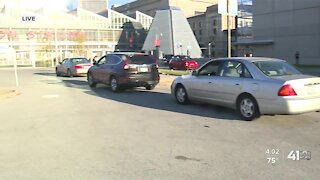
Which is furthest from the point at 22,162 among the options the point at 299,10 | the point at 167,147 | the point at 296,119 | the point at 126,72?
the point at 299,10

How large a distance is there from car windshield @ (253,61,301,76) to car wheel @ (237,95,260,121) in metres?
0.72

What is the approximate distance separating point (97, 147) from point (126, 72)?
8713 millimetres

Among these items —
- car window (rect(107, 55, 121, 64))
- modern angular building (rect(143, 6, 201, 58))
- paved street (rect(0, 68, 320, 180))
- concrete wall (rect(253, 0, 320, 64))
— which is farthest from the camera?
modern angular building (rect(143, 6, 201, 58))

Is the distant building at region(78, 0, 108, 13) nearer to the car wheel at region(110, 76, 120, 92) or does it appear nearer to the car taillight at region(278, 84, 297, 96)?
the car wheel at region(110, 76, 120, 92)

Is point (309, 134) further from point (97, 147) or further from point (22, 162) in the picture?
point (22, 162)

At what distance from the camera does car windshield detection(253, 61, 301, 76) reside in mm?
9156

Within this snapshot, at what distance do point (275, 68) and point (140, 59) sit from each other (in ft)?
24.2

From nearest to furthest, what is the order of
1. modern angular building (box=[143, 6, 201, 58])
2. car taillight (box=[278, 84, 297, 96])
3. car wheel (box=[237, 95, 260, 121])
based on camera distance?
car taillight (box=[278, 84, 297, 96])
car wheel (box=[237, 95, 260, 121])
modern angular building (box=[143, 6, 201, 58])

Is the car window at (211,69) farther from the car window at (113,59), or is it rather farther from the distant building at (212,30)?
the distant building at (212,30)

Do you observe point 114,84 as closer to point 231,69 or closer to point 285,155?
point 231,69

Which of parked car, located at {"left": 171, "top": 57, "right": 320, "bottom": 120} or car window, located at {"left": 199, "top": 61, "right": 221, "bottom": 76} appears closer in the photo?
parked car, located at {"left": 171, "top": 57, "right": 320, "bottom": 120}

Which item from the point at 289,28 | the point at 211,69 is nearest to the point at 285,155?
the point at 211,69

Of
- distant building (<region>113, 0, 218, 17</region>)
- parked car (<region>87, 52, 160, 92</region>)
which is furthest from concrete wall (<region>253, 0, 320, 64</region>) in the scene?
distant building (<region>113, 0, 218, 17</region>)

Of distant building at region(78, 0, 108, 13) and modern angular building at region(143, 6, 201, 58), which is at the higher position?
distant building at region(78, 0, 108, 13)
